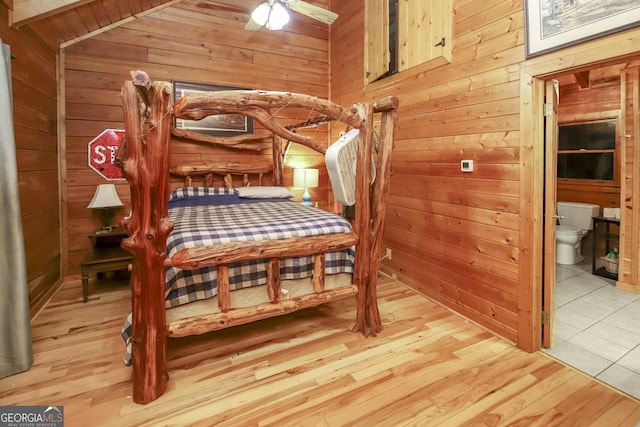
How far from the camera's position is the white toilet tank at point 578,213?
3.93 meters

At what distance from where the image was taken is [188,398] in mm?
1713

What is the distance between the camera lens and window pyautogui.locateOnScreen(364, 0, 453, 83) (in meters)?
2.67

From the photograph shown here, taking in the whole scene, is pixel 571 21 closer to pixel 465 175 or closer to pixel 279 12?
pixel 465 175

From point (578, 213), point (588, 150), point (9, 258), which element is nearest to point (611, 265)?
point (578, 213)

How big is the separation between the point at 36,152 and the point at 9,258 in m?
1.32

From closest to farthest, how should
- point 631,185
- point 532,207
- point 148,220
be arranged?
point 148,220 < point 532,207 < point 631,185

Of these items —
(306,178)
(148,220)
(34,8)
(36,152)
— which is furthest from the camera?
(306,178)

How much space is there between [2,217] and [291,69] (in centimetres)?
350

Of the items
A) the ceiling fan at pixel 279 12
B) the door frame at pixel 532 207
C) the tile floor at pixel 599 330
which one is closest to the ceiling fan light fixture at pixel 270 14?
the ceiling fan at pixel 279 12

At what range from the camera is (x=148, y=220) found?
61.9 inches

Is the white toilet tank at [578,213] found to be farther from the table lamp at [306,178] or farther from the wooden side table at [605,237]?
the table lamp at [306,178]

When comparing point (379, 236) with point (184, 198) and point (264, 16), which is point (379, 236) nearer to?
point (264, 16)

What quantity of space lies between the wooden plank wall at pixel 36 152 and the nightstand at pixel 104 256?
0.31 metres

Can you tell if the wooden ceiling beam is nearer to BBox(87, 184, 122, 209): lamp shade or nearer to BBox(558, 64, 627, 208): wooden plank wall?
BBox(87, 184, 122, 209): lamp shade
